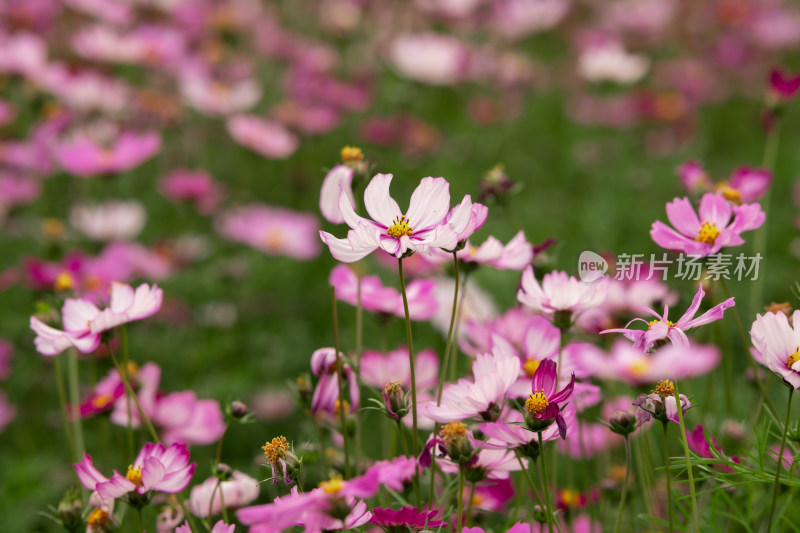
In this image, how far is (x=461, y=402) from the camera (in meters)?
0.63

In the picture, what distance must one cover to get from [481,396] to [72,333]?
1.30 ft

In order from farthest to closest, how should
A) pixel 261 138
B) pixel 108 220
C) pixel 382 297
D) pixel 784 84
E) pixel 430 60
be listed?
1. pixel 430 60
2. pixel 261 138
3. pixel 108 220
4. pixel 784 84
5. pixel 382 297

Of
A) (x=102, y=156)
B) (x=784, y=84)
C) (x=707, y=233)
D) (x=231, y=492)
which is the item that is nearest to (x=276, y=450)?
(x=231, y=492)

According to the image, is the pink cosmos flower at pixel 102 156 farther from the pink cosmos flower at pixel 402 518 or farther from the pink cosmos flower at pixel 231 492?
the pink cosmos flower at pixel 402 518

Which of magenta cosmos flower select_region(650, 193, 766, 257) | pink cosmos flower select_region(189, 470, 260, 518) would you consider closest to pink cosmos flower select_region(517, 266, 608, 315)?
magenta cosmos flower select_region(650, 193, 766, 257)

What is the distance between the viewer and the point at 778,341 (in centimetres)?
62

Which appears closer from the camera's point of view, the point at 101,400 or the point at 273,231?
the point at 101,400

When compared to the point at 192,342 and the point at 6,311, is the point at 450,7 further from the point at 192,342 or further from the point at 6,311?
the point at 6,311

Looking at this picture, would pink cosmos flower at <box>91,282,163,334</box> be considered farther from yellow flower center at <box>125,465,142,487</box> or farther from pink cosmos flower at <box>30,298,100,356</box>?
yellow flower center at <box>125,465,142,487</box>

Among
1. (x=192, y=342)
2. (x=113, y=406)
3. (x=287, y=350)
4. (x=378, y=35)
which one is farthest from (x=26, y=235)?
(x=378, y=35)

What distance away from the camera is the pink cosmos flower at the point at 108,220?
1.75 m

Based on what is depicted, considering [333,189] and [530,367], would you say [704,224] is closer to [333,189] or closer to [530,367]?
[530,367]

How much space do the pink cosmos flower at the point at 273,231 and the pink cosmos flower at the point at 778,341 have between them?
1252 millimetres

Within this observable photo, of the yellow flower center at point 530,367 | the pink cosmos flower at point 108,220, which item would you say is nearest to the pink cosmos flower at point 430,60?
the pink cosmos flower at point 108,220
